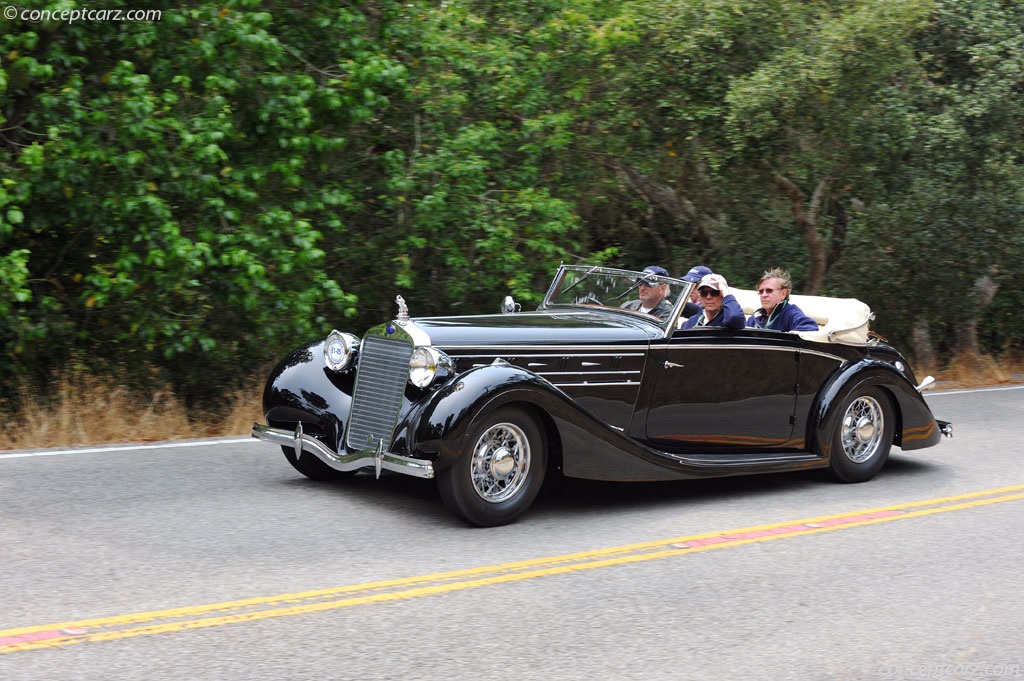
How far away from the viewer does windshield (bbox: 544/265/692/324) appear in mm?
7665

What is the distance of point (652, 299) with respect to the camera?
778cm

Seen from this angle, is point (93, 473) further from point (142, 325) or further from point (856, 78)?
point (856, 78)

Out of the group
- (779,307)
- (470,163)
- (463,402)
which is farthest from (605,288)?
(470,163)

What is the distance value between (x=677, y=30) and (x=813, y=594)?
1022 cm

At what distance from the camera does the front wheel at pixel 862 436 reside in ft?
27.1

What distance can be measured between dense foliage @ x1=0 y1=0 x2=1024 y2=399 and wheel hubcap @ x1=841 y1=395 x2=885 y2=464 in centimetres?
486

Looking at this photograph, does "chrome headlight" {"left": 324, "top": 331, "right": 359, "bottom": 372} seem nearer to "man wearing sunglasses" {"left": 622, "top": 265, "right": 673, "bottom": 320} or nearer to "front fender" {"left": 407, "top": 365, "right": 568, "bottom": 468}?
"front fender" {"left": 407, "top": 365, "right": 568, "bottom": 468}

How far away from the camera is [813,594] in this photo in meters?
5.54

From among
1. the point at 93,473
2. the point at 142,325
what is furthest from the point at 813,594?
the point at 142,325
